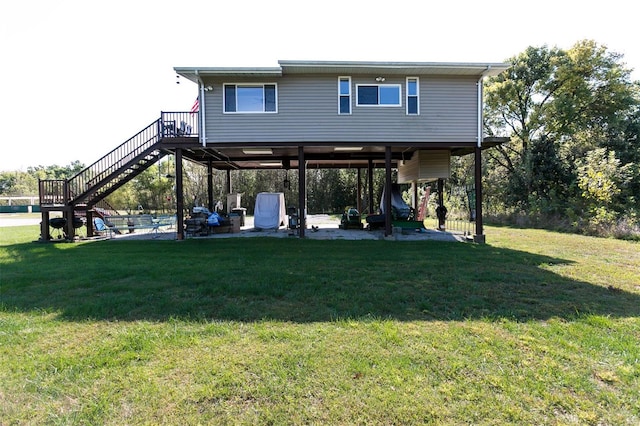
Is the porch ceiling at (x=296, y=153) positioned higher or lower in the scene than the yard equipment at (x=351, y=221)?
higher

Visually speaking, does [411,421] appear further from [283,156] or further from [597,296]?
[283,156]

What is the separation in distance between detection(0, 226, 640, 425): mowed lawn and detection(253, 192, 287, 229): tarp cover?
786cm

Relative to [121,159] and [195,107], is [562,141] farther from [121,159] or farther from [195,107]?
[121,159]

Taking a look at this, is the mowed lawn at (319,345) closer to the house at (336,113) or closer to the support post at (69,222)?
the support post at (69,222)

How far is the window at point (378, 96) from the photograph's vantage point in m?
11.5

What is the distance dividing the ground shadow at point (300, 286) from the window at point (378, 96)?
554cm

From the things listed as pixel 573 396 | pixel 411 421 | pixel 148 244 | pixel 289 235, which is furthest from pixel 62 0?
pixel 573 396

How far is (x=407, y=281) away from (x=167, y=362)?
4.04 m

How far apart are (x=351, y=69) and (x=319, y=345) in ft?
32.0

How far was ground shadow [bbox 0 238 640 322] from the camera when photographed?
429cm

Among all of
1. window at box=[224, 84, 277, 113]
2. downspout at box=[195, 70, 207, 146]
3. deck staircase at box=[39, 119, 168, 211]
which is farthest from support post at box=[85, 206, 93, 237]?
window at box=[224, 84, 277, 113]

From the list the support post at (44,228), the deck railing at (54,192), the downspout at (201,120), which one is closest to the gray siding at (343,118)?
the downspout at (201,120)

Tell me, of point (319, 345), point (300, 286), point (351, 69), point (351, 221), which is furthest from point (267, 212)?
point (319, 345)

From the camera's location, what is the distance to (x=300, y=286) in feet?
17.8
